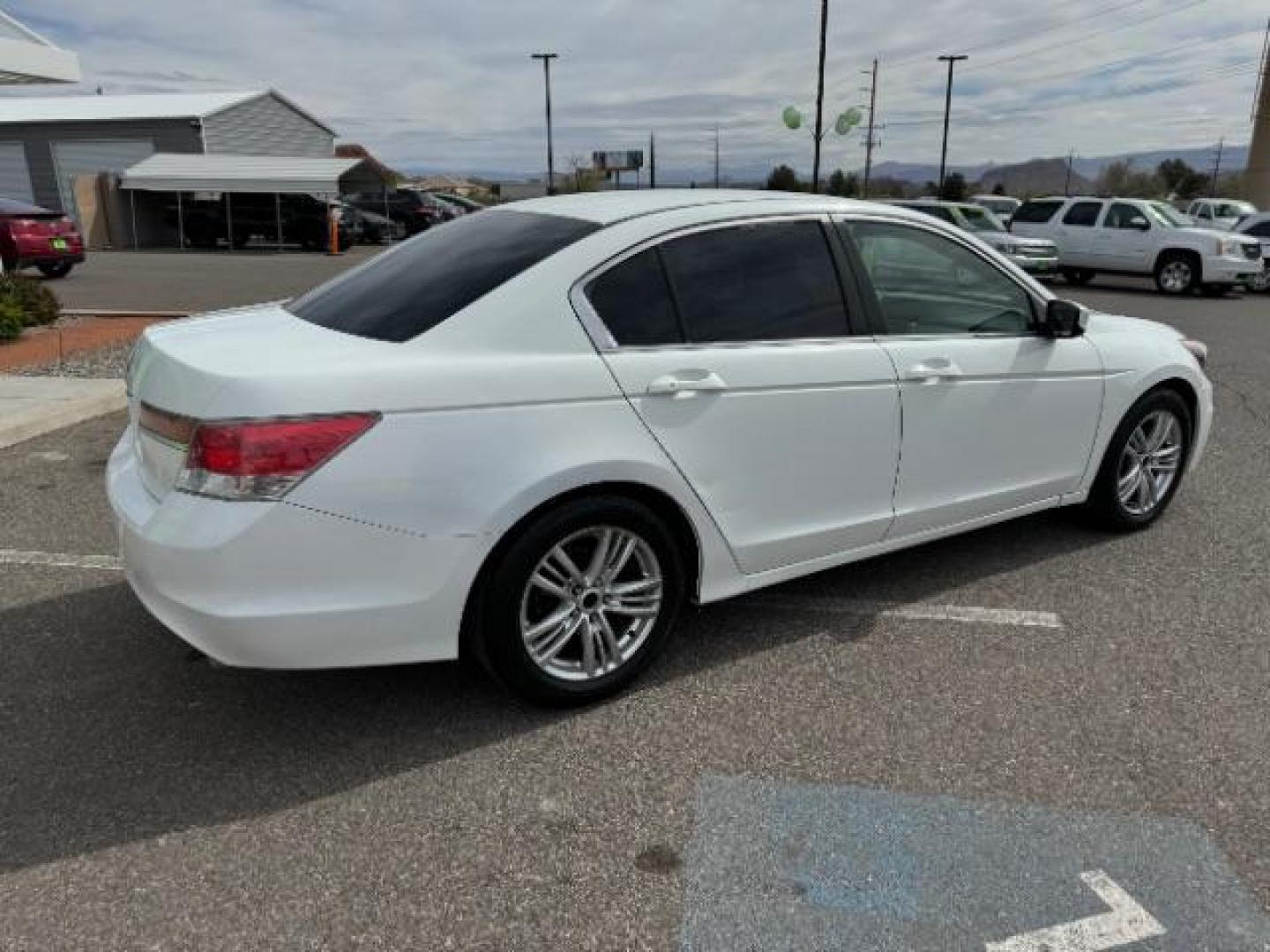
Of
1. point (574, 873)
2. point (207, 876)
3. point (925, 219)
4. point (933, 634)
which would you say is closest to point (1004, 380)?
point (925, 219)

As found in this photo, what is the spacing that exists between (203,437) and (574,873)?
1.51 meters

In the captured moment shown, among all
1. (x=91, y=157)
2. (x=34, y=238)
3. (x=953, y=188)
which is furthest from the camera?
(x=953, y=188)

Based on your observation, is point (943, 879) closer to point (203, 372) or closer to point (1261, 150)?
point (203, 372)

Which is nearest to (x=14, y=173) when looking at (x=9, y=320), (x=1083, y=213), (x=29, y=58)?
(x=29, y=58)

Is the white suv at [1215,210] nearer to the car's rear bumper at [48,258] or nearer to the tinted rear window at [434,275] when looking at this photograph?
the car's rear bumper at [48,258]

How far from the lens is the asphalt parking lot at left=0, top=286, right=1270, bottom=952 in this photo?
7.93 feet

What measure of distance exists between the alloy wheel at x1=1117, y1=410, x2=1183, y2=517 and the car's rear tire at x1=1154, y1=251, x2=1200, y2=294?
54.0ft

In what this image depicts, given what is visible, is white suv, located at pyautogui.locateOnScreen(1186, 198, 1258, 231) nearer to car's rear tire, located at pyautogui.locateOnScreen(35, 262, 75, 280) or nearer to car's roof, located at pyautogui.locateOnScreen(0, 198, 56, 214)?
car's rear tire, located at pyautogui.locateOnScreen(35, 262, 75, 280)

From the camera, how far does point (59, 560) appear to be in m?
4.56

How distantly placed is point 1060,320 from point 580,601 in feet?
8.06

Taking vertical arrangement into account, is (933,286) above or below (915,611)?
above

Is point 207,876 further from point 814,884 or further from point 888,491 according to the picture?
point 888,491

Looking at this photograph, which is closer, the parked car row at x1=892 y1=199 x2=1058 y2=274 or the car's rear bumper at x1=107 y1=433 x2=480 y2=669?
the car's rear bumper at x1=107 y1=433 x2=480 y2=669

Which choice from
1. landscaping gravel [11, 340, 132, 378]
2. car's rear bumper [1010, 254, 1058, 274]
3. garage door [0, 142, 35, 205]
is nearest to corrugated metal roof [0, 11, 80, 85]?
landscaping gravel [11, 340, 132, 378]
